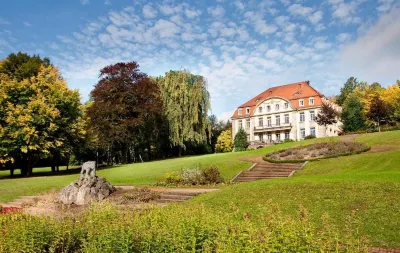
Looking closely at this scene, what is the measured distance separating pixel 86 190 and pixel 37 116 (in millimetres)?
17123

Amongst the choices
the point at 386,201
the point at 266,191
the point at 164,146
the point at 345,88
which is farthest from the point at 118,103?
the point at 345,88

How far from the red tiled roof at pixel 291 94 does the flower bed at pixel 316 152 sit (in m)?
31.7

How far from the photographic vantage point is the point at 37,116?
30.6 metres

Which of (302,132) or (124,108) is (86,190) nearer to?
(124,108)

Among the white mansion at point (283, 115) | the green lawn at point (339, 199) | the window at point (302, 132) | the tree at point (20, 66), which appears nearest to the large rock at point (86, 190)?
the green lawn at point (339, 199)

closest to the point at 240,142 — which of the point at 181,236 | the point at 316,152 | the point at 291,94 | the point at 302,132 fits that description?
the point at 302,132

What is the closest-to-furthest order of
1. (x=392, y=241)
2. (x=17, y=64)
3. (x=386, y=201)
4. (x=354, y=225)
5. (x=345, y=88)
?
(x=392, y=241), (x=354, y=225), (x=386, y=201), (x=17, y=64), (x=345, y=88)

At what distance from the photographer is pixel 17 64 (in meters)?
35.7

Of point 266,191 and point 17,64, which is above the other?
point 17,64

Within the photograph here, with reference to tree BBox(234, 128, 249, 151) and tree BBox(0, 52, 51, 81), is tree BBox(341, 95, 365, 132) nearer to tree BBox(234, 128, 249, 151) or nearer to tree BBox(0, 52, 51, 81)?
tree BBox(234, 128, 249, 151)

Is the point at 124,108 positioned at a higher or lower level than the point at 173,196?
higher

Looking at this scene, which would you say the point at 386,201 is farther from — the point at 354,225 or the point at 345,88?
the point at 345,88

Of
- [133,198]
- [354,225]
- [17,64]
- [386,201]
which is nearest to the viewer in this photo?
[354,225]

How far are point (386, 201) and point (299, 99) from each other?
5201 centimetres
